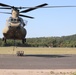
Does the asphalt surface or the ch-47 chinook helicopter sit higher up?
the ch-47 chinook helicopter

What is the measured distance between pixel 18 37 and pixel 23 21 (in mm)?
2336

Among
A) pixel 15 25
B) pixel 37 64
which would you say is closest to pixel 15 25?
pixel 15 25

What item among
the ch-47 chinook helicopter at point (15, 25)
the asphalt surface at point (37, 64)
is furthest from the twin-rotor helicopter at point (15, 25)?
the asphalt surface at point (37, 64)

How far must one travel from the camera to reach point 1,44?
13075 centimetres

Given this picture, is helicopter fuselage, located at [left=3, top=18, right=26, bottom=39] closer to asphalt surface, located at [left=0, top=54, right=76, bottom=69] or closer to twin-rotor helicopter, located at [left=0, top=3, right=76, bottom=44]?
twin-rotor helicopter, located at [left=0, top=3, right=76, bottom=44]

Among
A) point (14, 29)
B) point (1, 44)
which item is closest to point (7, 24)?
point (14, 29)

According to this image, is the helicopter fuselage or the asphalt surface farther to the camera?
the helicopter fuselage

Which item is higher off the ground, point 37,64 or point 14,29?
point 14,29

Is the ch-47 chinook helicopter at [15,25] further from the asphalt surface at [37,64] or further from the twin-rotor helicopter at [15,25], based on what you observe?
the asphalt surface at [37,64]

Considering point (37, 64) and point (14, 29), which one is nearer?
point (37, 64)

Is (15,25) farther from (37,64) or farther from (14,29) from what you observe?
(37,64)

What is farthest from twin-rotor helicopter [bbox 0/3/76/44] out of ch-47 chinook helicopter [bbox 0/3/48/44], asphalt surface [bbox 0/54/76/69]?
asphalt surface [bbox 0/54/76/69]

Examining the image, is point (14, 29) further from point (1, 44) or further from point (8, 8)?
point (1, 44)

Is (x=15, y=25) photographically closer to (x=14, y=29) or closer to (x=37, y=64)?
(x=14, y=29)
